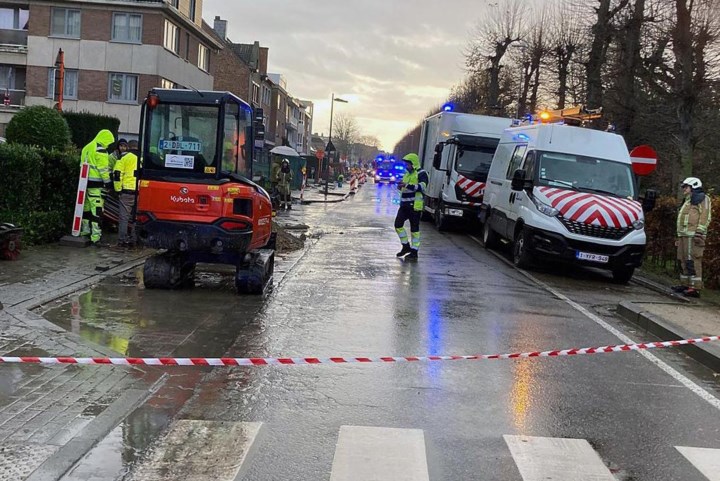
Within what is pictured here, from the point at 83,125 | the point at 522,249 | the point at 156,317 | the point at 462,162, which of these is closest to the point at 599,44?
the point at 462,162

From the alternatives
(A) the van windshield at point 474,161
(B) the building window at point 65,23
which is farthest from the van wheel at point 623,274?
(B) the building window at point 65,23

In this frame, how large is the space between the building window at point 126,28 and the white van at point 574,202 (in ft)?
85.8

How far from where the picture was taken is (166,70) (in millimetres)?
35625

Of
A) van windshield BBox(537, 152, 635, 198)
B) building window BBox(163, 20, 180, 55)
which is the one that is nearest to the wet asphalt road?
van windshield BBox(537, 152, 635, 198)

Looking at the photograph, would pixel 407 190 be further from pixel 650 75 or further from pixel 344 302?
pixel 650 75

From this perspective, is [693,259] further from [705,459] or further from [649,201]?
[705,459]

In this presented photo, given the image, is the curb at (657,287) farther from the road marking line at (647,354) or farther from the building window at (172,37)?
the building window at (172,37)

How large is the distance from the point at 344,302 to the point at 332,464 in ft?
16.5

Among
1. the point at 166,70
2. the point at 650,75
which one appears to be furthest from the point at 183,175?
the point at 166,70

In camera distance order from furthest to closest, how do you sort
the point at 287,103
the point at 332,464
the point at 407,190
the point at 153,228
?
the point at 287,103, the point at 407,190, the point at 153,228, the point at 332,464

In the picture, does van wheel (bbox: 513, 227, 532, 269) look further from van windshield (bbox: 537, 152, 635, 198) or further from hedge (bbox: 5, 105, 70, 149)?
hedge (bbox: 5, 105, 70, 149)

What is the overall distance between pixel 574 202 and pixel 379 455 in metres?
9.01

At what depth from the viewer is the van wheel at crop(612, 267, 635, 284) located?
40.1 ft

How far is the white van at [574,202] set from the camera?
11883 millimetres
